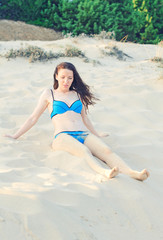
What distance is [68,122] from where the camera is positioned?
3.94 metres

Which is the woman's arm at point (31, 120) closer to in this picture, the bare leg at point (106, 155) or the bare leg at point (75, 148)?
the bare leg at point (75, 148)

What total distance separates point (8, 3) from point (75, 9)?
10.4ft

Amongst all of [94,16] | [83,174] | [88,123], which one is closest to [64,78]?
[88,123]

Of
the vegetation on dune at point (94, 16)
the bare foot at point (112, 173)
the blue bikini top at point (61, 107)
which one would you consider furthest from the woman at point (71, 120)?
the vegetation on dune at point (94, 16)

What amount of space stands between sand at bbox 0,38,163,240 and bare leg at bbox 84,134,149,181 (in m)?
0.22

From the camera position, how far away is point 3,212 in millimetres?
2133

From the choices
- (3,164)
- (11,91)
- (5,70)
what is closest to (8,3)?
(5,70)

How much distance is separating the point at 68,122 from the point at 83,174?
94 cm

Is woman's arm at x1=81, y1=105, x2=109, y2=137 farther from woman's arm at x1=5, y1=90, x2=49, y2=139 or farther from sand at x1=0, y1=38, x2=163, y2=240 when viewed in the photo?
woman's arm at x1=5, y1=90, x2=49, y2=139

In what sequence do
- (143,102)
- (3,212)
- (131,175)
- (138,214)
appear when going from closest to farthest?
(3,212)
(138,214)
(131,175)
(143,102)

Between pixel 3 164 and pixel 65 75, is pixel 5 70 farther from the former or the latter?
pixel 3 164

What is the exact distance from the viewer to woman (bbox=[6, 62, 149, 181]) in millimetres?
3541

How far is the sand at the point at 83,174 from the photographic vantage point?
2.18 metres

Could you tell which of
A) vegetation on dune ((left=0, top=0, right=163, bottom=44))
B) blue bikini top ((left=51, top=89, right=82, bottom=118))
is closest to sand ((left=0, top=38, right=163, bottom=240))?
blue bikini top ((left=51, top=89, right=82, bottom=118))
